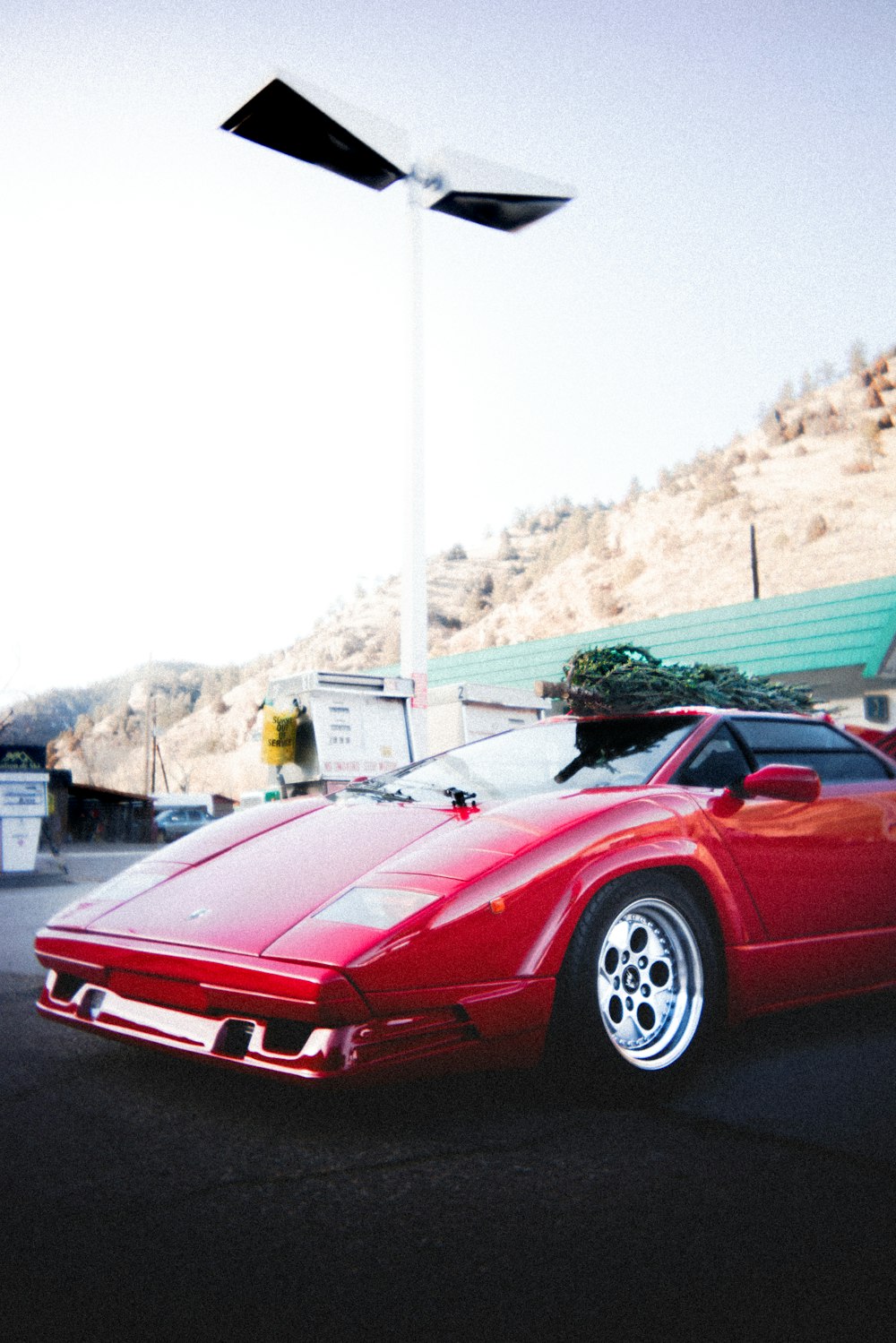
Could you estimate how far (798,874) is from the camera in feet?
12.5

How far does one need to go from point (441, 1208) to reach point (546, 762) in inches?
77.2

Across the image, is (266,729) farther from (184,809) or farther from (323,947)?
(184,809)

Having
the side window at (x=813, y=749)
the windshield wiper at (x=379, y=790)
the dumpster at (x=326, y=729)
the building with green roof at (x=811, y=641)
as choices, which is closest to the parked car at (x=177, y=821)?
the building with green roof at (x=811, y=641)

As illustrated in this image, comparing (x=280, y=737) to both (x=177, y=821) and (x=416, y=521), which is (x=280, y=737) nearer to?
(x=416, y=521)

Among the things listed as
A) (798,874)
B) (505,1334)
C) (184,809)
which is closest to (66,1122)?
(505,1334)

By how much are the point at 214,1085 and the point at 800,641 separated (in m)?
17.2

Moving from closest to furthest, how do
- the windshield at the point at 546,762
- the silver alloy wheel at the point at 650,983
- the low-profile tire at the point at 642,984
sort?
the low-profile tire at the point at 642,984 < the silver alloy wheel at the point at 650,983 < the windshield at the point at 546,762

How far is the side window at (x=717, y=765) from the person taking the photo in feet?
12.5

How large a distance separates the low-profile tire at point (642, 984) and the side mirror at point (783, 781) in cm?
44

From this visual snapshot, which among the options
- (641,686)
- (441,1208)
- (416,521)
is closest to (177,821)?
(416,521)

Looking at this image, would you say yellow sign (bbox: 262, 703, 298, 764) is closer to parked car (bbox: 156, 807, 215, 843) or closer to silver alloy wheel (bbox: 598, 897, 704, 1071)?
silver alloy wheel (bbox: 598, 897, 704, 1071)

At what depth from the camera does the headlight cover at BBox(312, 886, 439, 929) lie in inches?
112

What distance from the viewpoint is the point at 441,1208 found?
2285 millimetres

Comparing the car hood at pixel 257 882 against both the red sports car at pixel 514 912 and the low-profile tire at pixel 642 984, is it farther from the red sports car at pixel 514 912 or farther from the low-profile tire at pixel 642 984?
the low-profile tire at pixel 642 984
